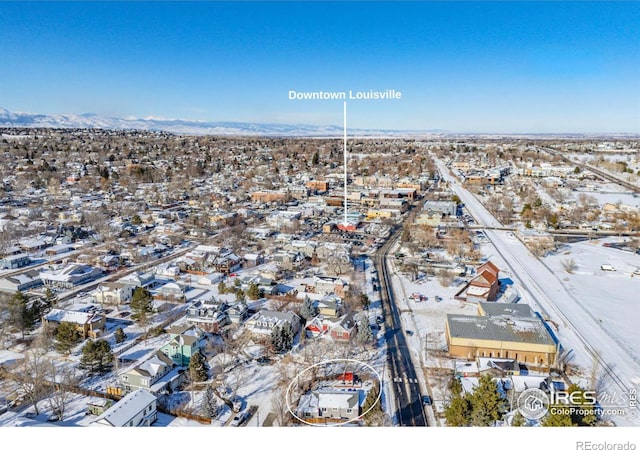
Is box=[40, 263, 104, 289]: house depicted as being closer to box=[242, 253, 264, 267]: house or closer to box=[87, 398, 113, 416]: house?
box=[242, 253, 264, 267]: house

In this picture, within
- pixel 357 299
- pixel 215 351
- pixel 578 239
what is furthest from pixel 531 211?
pixel 215 351

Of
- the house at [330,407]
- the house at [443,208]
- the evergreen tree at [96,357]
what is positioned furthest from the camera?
the house at [443,208]

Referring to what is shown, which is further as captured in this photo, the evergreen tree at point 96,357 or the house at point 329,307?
the house at point 329,307

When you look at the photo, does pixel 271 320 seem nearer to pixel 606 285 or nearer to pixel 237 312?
pixel 237 312

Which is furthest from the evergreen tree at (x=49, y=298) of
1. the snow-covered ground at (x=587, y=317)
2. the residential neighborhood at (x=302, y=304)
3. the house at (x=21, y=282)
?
the snow-covered ground at (x=587, y=317)

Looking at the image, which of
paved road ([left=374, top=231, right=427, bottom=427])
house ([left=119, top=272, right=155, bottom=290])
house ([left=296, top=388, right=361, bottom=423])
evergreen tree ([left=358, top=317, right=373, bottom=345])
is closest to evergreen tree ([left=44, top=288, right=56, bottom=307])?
house ([left=119, top=272, right=155, bottom=290])

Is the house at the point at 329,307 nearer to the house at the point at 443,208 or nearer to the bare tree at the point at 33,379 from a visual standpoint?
the bare tree at the point at 33,379
